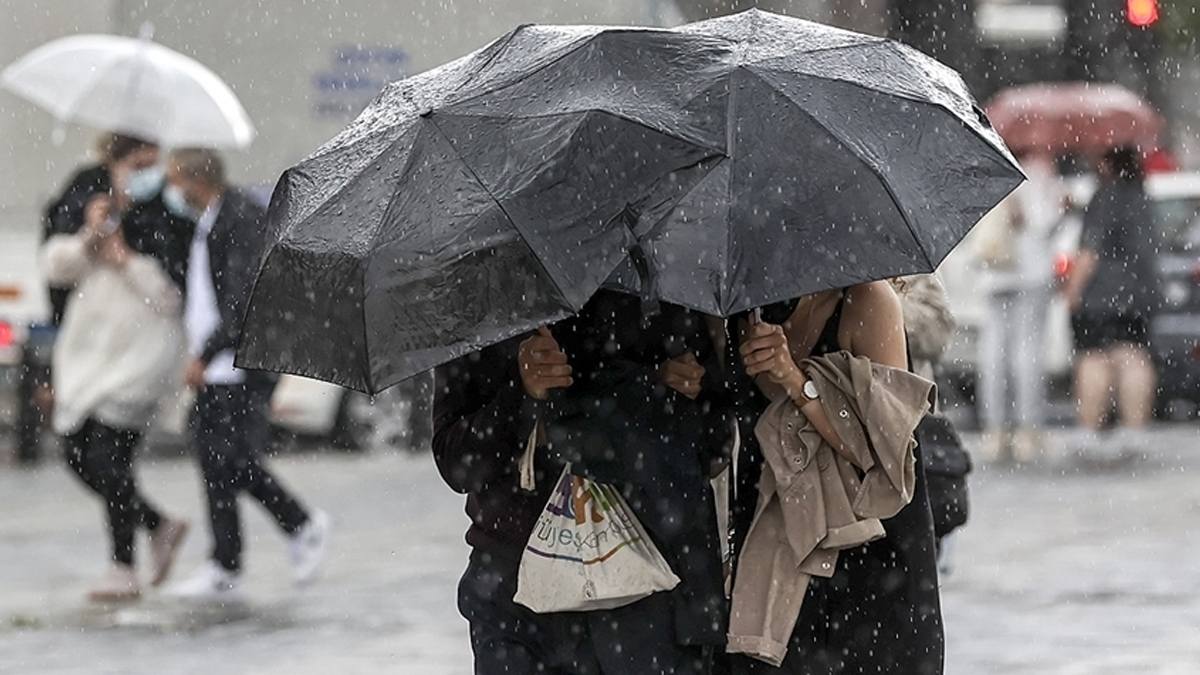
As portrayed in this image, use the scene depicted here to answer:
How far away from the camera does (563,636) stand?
4.19 metres

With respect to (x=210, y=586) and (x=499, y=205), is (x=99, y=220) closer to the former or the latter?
(x=210, y=586)

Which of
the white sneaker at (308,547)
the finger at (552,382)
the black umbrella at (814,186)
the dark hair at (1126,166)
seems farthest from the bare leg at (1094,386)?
the finger at (552,382)

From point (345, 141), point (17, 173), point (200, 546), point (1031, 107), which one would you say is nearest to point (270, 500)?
point (200, 546)

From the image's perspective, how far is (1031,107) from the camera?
16.0 metres

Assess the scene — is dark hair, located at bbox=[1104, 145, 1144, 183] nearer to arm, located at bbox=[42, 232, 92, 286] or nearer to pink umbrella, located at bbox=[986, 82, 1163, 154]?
pink umbrella, located at bbox=[986, 82, 1163, 154]

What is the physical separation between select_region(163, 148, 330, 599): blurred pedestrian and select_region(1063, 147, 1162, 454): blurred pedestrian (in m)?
6.23

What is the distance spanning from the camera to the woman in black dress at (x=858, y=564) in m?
4.19

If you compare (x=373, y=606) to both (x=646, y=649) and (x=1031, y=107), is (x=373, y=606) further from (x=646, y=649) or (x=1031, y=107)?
(x=1031, y=107)

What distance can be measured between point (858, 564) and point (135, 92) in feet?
19.9

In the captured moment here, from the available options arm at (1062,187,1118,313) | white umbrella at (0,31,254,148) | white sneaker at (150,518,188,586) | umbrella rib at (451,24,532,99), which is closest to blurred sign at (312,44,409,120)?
arm at (1062,187,1118,313)

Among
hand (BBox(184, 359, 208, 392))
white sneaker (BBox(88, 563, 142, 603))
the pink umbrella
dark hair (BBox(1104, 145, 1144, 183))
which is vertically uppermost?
the pink umbrella

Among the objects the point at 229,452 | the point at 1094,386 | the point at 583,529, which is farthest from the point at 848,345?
the point at 1094,386

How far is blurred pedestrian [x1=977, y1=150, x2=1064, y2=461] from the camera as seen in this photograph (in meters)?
13.5

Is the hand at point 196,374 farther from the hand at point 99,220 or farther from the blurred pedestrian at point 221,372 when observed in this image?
the hand at point 99,220
